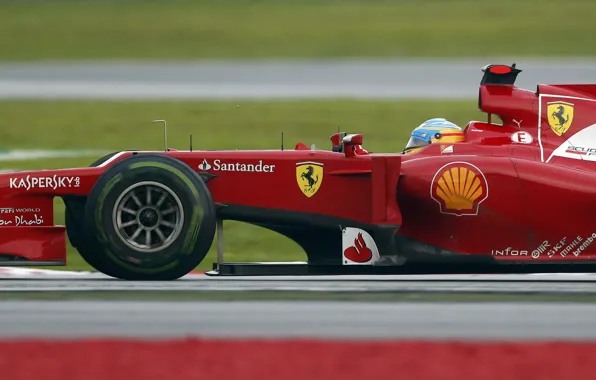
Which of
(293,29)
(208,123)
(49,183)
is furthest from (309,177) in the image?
(293,29)

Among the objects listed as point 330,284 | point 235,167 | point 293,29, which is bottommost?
point 330,284

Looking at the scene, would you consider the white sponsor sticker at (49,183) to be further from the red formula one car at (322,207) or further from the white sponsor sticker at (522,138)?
the white sponsor sticker at (522,138)

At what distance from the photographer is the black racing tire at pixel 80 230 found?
28.0 ft

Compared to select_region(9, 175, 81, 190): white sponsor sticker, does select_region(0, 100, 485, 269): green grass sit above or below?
above

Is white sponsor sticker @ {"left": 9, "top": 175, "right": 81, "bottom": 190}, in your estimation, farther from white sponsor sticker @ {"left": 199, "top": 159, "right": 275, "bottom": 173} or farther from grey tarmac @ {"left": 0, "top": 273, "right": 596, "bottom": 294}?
white sponsor sticker @ {"left": 199, "top": 159, "right": 275, "bottom": 173}

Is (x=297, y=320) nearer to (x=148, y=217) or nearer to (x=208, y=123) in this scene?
(x=148, y=217)

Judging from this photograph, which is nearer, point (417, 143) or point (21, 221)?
point (21, 221)

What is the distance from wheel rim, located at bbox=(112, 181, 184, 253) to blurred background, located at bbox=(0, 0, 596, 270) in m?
2.51

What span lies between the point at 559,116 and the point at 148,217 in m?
3.17

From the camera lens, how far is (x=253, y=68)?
26.0 metres

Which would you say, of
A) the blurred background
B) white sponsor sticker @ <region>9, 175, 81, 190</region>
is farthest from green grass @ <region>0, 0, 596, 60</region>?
white sponsor sticker @ <region>9, 175, 81, 190</region>

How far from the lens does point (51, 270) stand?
10.2 m

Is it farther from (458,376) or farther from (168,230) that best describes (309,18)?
(458,376)

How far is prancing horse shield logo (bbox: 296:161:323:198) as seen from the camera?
28.0 feet
